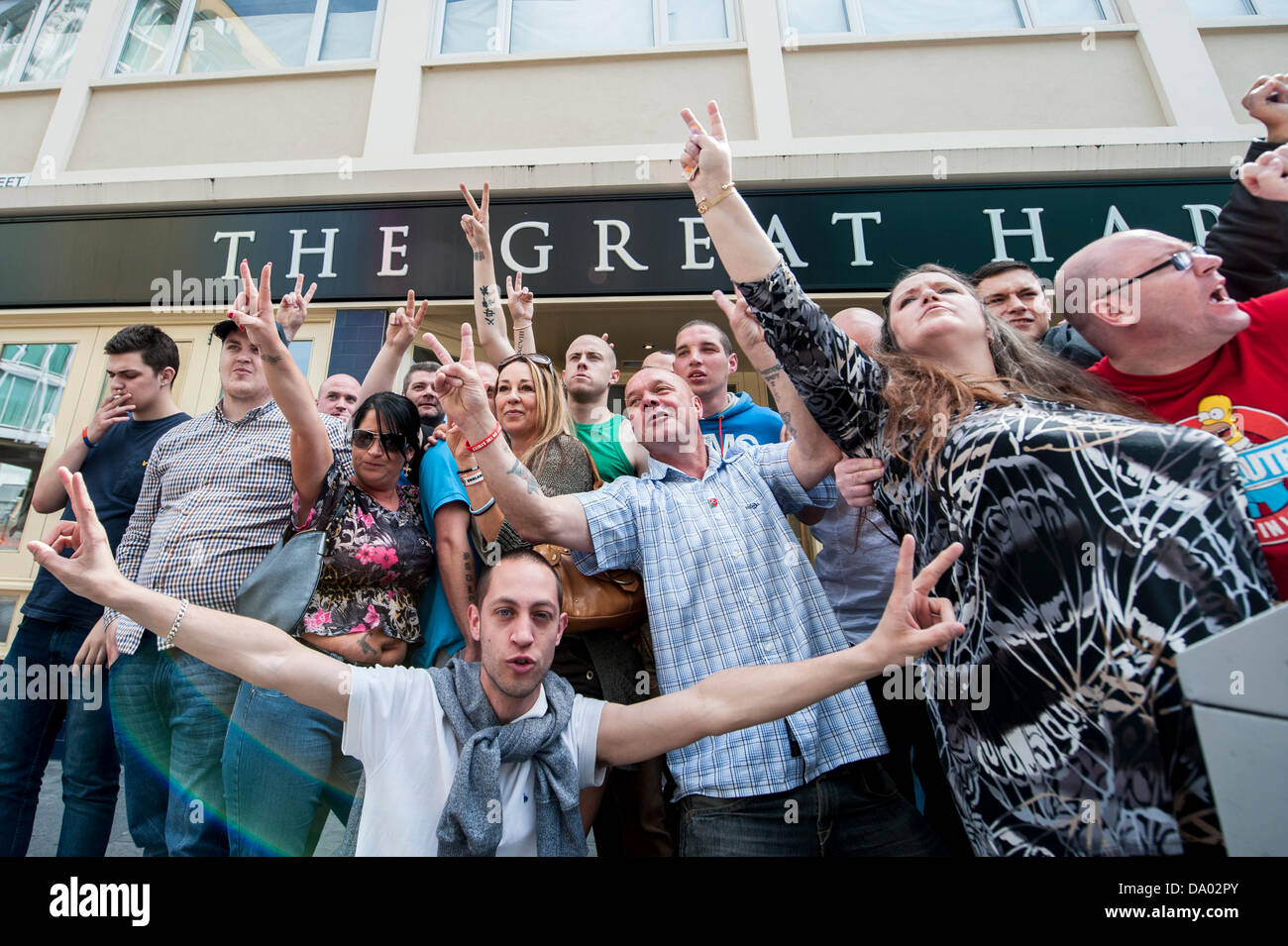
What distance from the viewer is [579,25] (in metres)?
5.18

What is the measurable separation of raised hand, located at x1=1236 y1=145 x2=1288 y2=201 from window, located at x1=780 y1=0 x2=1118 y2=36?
4.06m

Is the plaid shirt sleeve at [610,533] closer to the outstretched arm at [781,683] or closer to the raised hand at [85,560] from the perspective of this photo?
the outstretched arm at [781,683]

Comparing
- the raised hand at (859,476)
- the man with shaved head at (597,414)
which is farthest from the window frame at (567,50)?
the raised hand at (859,476)

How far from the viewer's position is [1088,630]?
109 cm

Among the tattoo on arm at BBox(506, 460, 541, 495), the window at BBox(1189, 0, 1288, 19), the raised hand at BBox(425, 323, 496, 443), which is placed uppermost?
the window at BBox(1189, 0, 1288, 19)

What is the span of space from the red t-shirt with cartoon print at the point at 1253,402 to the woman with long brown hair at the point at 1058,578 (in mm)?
143

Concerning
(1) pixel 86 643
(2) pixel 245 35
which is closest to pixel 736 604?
(1) pixel 86 643

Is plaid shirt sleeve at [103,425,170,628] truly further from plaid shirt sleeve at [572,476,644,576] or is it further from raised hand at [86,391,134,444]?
plaid shirt sleeve at [572,476,644,576]

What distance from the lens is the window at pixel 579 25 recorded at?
5.10m

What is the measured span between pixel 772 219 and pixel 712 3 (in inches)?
101

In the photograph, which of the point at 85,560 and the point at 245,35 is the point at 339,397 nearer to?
the point at 85,560

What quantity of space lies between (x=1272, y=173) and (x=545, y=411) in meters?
2.17

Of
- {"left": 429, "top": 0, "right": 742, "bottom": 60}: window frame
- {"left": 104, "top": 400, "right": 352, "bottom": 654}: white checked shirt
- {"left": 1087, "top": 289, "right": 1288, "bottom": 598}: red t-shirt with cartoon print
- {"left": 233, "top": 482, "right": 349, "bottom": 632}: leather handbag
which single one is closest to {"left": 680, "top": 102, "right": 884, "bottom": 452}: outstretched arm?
{"left": 1087, "top": 289, "right": 1288, "bottom": 598}: red t-shirt with cartoon print

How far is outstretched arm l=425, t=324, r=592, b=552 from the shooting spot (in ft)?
5.52
